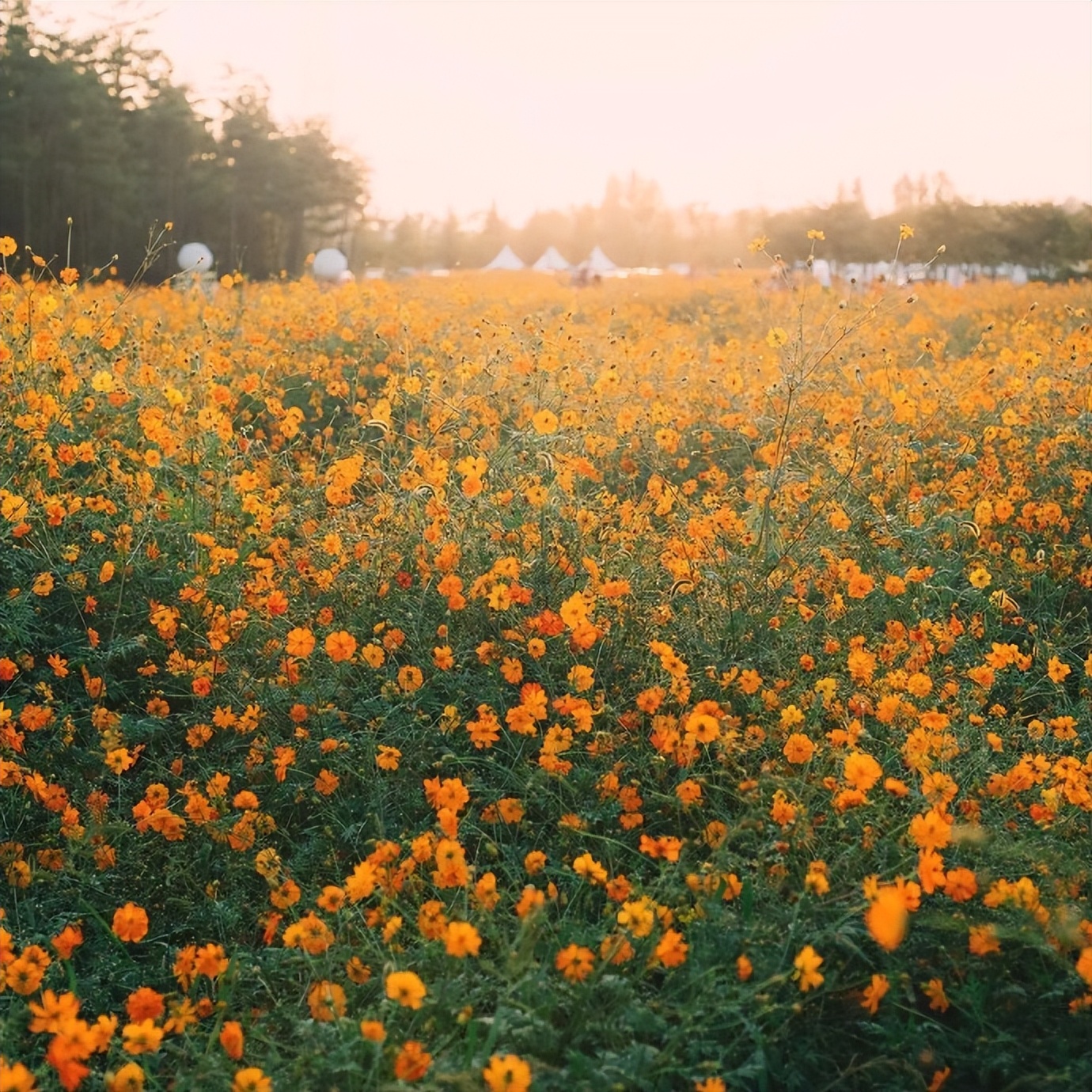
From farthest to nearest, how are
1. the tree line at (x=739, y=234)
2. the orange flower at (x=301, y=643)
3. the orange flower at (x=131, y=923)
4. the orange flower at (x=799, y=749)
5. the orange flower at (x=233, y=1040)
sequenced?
the tree line at (x=739, y=234), the orange flower at (x=301, y=643), the orange flower at (x=799, y=749), the orange flower at (x=131, y=923), the orange flower at (x=233, y=1040)

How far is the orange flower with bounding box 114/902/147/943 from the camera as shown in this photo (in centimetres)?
235

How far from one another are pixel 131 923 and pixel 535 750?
1.05 meters

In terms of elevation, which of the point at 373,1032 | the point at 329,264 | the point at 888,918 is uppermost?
the point at 329,264

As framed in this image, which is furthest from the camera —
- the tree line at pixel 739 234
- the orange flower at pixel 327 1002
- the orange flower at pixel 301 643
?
the tree line at pixel 739 234

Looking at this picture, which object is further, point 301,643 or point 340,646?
point 301,643

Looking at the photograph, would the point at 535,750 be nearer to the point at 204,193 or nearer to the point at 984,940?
the point at 984,940

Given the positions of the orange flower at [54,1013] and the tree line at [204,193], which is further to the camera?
the tree line at [204,193]

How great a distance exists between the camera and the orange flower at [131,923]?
2348 millimetres

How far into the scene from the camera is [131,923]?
7.77 feet

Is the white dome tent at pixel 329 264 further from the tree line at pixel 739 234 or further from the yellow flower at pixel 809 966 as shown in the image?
the yellow flower at pixel 809 966

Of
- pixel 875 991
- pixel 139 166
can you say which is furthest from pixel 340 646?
pixel 139 166

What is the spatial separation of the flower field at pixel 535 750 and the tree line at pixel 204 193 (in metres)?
14.6

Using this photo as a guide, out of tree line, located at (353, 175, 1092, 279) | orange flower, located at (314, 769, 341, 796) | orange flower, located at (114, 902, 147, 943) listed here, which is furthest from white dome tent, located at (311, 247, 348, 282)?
orange flower, located at (114, 902, 147, 943)

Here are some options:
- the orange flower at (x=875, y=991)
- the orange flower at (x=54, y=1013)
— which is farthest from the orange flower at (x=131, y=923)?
the orange flower at (x=875, y=991)
